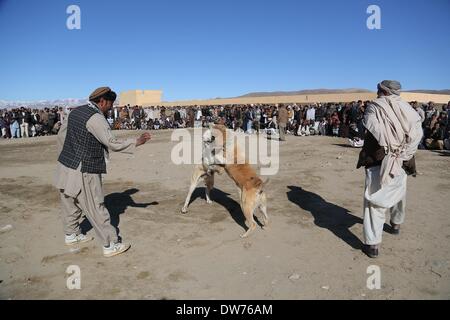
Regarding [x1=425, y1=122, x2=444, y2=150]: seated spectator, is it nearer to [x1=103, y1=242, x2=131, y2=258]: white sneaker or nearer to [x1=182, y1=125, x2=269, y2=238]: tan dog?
[x1=182, y1=125, x2=269, y2=238]: tan dog

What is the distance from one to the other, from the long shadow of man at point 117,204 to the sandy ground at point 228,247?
0.02 meters

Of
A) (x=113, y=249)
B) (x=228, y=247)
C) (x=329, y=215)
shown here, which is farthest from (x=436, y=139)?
(x=113, y=249)

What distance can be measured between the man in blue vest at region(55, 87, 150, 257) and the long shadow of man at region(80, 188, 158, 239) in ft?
3.59

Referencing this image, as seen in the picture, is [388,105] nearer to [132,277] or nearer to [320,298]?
[320,298]

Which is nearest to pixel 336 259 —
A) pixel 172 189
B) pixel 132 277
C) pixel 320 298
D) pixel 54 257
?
pixel 320 298

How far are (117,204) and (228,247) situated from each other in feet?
9.76

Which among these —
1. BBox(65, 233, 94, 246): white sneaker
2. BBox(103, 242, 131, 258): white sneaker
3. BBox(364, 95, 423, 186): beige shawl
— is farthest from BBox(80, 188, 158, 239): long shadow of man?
BBox(364, 95, 423, 186): beige shawl

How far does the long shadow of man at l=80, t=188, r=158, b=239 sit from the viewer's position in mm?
5879

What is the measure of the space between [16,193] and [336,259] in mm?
6947

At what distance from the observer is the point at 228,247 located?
4953mm

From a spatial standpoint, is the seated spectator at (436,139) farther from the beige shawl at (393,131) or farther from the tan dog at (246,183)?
the tan dog at (246,183)

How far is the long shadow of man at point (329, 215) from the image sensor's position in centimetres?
525

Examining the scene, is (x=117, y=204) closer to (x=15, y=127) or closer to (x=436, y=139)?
(x=436, y=139)

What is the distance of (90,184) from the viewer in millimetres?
4508
